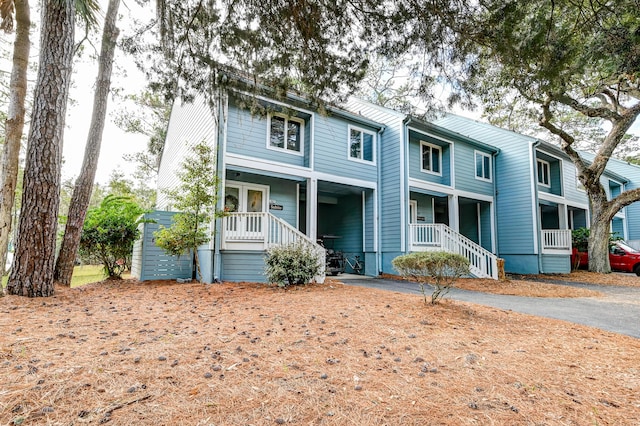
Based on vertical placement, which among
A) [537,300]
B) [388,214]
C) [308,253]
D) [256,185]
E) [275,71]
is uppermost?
[275,71]

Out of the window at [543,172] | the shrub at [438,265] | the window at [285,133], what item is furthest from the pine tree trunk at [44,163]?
the window at [543,172]

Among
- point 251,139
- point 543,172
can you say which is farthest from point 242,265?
point 543,172

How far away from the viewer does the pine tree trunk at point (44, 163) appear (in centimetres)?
534

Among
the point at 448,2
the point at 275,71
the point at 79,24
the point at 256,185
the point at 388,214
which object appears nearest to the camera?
the point at 448,2

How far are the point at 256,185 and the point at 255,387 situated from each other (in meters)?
8.34

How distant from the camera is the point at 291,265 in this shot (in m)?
7.13

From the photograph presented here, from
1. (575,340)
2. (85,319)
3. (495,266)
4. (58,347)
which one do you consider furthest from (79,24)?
(495,266)

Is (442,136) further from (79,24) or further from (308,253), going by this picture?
(79,24)

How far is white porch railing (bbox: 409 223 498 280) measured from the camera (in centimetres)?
1063

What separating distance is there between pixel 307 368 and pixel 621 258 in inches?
706

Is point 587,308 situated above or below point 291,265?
below

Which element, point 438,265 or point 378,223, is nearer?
point 438,265

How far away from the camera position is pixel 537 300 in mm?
7035

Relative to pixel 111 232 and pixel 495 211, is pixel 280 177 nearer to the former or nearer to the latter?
pixel 111 232
